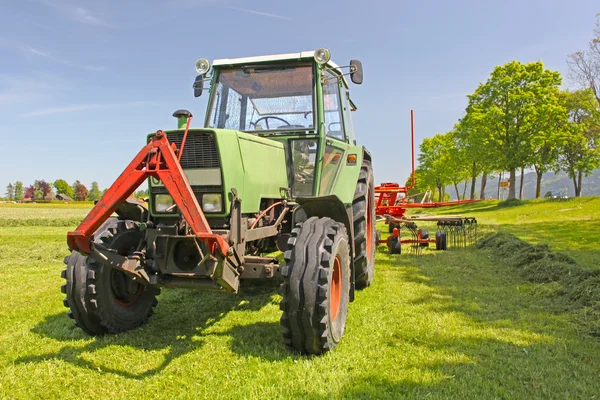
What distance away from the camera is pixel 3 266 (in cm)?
846

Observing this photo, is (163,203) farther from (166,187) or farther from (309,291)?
(309,291)

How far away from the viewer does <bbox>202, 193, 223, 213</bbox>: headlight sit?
3.81 m

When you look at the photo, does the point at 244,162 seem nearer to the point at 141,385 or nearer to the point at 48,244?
the point at 141,385

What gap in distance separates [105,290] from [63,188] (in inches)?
4298

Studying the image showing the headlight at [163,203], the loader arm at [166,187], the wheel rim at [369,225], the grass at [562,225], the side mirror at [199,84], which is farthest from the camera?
the grass at [562,225]

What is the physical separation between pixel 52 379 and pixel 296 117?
341cm

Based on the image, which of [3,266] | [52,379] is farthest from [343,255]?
[3,266]

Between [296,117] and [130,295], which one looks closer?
[130,295]

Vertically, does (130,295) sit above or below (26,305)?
above

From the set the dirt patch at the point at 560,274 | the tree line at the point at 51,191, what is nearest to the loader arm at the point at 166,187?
the dirt patch at the point at 560,274

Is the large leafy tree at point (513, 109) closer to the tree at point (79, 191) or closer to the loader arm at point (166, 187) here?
the loader arm at point (166, 187)

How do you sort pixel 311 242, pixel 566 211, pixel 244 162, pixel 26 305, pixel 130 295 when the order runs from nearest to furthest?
pixel 311 242, pixel 244 162, pixel 130 295, pixel 26 305, pixel 566 211

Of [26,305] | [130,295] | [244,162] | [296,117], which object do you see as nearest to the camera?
[244,162]

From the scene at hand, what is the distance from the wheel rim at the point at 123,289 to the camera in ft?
14.3
